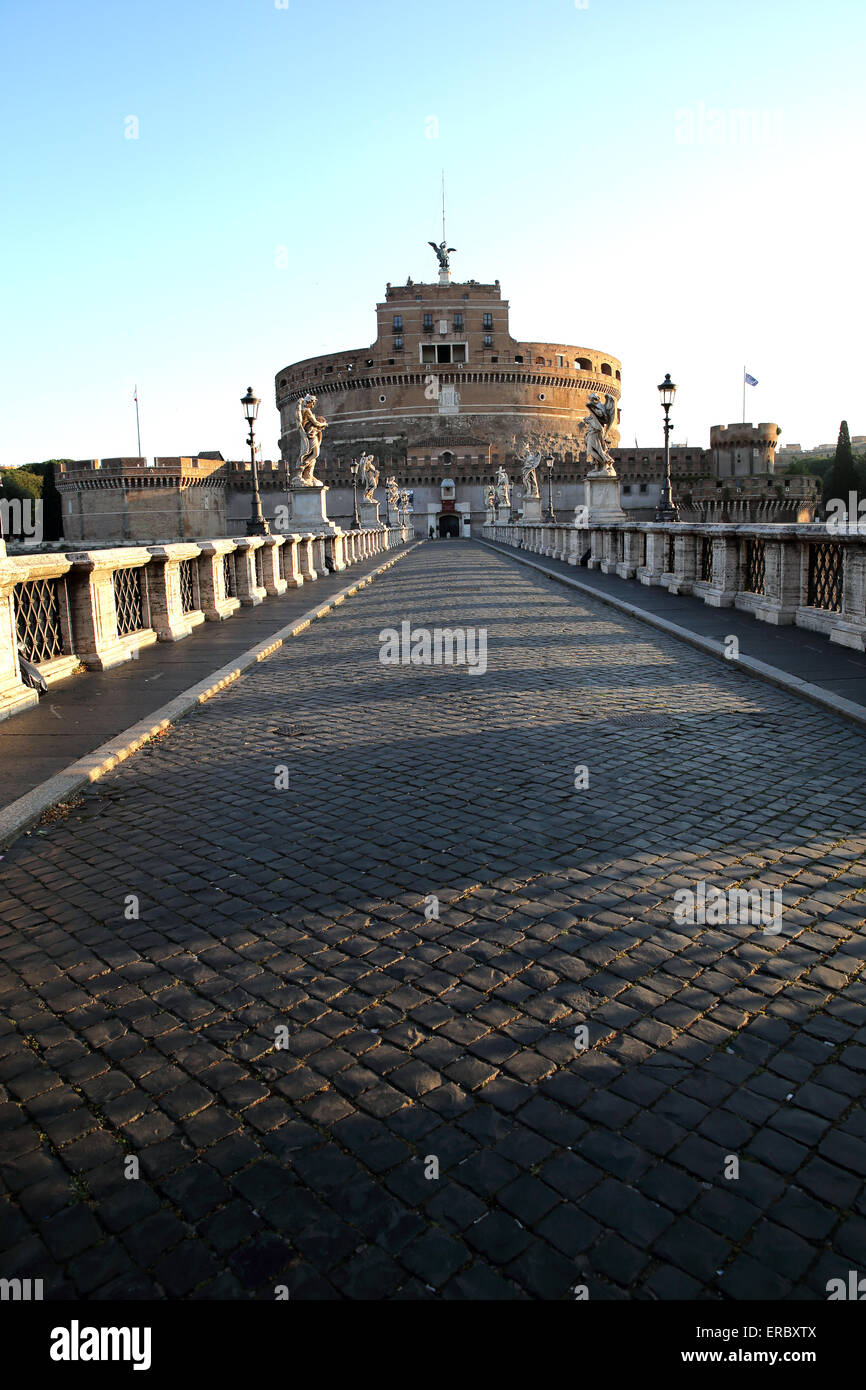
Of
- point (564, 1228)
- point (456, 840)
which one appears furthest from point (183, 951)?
point (564, 1228)

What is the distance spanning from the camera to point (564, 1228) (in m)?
2.33

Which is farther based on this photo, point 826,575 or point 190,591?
point 190,591

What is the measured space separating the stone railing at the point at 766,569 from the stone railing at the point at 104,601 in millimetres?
6941

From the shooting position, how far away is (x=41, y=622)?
889 centimetres

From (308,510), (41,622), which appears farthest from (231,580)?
(308,510)

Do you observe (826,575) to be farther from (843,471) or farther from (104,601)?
(843,471)

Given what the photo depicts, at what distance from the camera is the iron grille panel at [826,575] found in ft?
35.2

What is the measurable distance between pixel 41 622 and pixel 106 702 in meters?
1.44

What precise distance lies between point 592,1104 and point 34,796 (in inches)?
147

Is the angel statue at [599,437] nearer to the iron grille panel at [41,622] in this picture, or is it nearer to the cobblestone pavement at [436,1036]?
the iron grille panel at [41,622]

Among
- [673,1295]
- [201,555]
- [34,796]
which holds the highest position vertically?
[201,555]

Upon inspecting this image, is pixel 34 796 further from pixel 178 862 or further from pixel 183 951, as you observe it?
pixel 183 951

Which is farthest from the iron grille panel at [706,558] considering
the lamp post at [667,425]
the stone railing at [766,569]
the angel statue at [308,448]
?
the angel statue at [308,448]

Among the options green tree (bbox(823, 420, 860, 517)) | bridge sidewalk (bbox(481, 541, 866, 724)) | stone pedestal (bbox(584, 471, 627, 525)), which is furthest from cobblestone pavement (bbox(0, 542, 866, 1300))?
green tree (bbox(823, 420, 860, 517))
